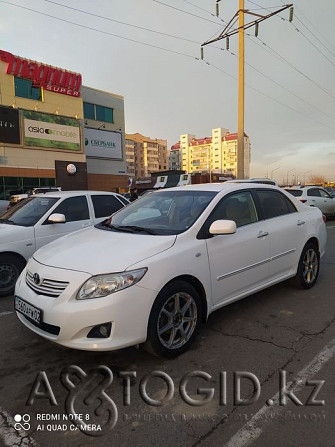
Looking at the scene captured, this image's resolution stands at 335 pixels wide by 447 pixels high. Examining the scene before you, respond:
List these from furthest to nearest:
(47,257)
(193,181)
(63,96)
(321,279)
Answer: (193,181), (63,96), (321,279), (47,257)

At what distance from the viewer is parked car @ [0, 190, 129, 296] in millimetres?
5270

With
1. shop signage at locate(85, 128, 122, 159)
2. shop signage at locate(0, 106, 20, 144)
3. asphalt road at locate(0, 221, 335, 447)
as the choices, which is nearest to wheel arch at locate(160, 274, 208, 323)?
asphalt road at locate(0, 221, 335, 447)

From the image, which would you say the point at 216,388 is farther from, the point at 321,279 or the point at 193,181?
the point at 193,181

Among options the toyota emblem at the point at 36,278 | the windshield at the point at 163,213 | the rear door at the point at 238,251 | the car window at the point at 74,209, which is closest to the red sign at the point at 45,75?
the car window at the point at 74,209

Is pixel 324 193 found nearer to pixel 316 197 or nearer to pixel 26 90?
pixel 316 197

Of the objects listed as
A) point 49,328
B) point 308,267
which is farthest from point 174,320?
point 308,267

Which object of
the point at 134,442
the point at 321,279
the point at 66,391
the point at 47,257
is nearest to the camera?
the point at 134,442

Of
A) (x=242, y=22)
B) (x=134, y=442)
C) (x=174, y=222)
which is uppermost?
(x=242, y=22)

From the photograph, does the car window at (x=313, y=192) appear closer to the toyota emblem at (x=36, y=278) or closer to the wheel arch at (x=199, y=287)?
the wheel arch at (x=199, y=287)

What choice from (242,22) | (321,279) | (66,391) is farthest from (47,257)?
(242,22)

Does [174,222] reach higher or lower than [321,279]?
higher

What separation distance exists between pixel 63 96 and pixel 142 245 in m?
30.3

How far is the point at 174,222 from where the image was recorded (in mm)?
3797

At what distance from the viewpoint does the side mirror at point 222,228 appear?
3.42 meters
